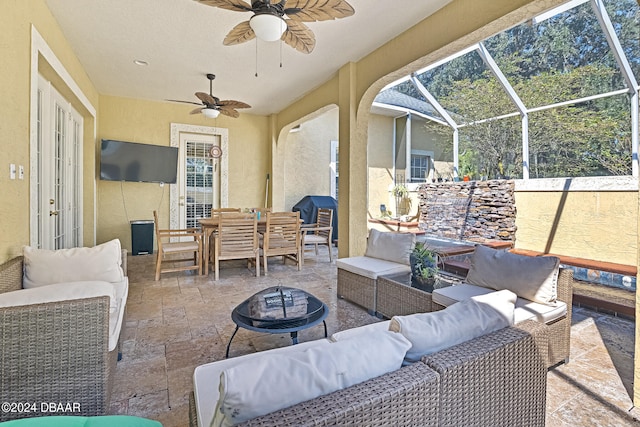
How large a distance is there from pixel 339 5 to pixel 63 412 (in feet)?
9.23

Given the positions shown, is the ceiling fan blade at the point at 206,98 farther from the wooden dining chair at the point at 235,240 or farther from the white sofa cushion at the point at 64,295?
the white sofa cushion at the point at 64,295

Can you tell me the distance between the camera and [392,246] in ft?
10.9

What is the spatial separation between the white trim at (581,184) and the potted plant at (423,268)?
11.5 feet

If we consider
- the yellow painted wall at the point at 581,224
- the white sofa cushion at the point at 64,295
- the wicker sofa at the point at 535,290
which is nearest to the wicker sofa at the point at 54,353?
the white sofa cushion at the point at 64,295

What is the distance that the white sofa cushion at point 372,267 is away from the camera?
305 centimetres

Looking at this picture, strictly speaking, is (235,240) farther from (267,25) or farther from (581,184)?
(581,184)

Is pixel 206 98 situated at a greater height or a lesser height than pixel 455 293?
greater

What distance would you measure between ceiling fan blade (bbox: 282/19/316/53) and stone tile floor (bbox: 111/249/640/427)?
254 centimetres

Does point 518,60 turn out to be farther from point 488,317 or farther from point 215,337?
point 215,337

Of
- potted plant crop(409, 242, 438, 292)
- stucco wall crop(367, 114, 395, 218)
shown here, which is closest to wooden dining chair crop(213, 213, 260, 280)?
potted plant crop(409, 242, 438, 292)

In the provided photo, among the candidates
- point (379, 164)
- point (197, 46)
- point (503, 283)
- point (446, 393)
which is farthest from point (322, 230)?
point (446, 393)

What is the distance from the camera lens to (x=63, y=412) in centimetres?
140

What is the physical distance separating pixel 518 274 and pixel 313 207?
5379 millimetres

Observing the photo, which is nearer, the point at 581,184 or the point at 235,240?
the point at 235,240
